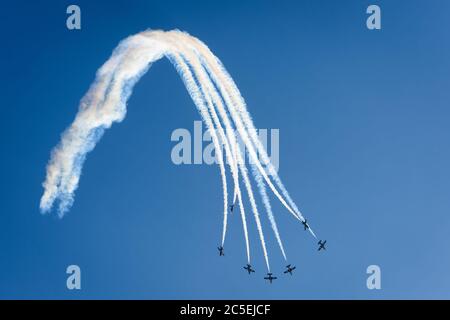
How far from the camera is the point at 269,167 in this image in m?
39.7

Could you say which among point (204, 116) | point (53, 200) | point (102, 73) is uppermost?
point (102, 73)

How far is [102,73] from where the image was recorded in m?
39.8
